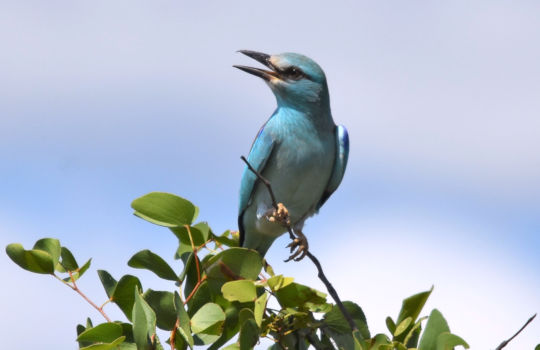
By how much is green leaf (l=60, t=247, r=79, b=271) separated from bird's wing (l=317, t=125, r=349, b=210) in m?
3.59

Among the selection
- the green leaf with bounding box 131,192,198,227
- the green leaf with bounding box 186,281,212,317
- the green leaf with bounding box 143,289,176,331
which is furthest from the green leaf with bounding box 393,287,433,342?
the green leaf with bounding box 131,192,198,227

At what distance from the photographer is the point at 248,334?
450 cm

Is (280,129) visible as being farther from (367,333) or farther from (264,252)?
(367,333)

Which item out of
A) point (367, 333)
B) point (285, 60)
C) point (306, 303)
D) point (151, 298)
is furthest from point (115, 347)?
point (285, 60)

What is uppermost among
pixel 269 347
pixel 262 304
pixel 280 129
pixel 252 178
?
pixel 280 129

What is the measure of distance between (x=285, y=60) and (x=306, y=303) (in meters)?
3.75

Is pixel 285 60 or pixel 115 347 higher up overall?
pixel 285 60

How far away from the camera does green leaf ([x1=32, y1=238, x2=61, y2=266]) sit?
16.0ft

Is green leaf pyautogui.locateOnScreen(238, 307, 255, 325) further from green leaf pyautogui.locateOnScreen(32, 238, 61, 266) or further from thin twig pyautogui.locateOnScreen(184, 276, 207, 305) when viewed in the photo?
green leaf pyautogui.locateOnScreen(32, 238, 61, 266)

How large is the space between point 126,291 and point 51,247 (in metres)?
0.58

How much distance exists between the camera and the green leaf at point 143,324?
168 inches

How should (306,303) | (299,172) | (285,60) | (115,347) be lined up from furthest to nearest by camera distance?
1. (285,60)
2. (299,172)
3. (306,303)
4. (115,347)

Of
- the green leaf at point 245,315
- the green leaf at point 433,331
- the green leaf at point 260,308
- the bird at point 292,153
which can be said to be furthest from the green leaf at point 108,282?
the bird at point 292,153

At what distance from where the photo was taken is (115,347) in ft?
14.6
